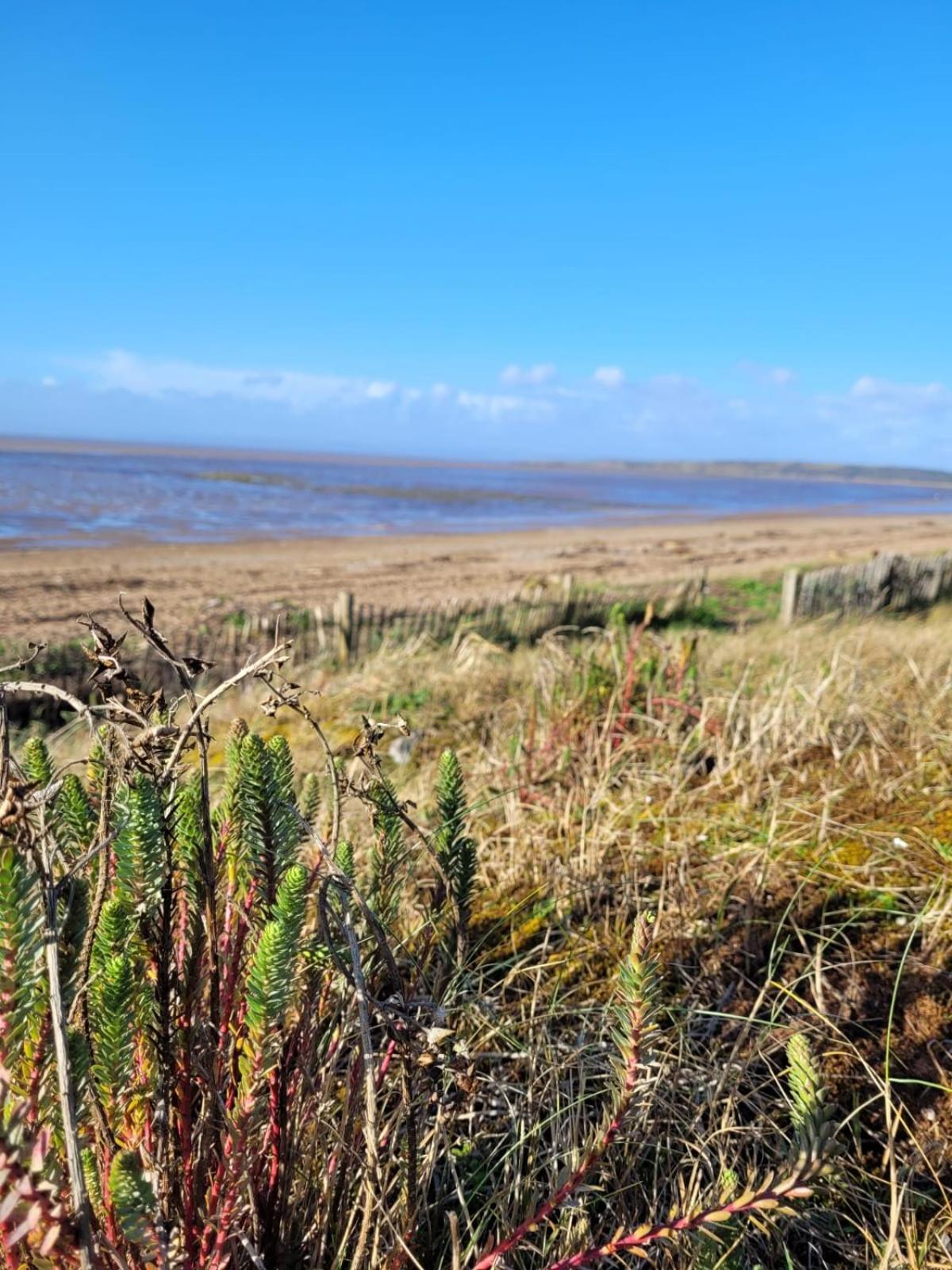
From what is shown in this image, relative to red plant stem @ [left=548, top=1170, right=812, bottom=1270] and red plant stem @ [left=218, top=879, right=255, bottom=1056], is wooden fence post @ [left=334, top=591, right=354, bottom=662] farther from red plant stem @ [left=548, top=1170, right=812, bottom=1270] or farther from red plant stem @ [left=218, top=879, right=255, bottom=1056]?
red plant stem @ [left=548, top=1170, right=812, bottom=1270]

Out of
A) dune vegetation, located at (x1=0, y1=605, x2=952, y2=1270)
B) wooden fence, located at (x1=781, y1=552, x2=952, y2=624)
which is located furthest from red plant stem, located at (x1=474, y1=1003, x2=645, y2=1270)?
wooden fence, located at (x1=781, y1=552, x2=952, y2=624)

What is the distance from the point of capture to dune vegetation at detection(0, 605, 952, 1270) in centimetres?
99

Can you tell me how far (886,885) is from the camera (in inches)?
94.4

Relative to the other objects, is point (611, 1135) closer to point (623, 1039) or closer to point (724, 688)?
point (623, 1039)

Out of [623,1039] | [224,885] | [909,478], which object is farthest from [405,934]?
[909,478]

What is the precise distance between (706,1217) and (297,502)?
128 feet

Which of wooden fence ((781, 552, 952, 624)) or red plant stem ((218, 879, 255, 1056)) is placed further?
wooden fence ((781, 552, 952, 624))

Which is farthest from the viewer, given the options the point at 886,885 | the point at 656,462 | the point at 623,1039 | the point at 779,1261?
the point at 656,462

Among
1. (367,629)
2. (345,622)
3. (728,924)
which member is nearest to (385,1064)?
(728,924)

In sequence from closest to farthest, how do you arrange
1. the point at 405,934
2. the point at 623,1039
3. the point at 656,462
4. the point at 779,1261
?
1. the point at 623,1039
2. the point at 779,1261
3. the point at 405,934
4. the point at 656,462

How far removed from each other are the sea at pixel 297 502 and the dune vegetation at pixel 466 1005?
69.9 ft

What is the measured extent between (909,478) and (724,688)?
153262mm

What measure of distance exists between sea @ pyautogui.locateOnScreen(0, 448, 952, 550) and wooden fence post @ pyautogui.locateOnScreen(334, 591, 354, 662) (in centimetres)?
1519

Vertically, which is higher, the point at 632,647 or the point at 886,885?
the point at 632,647
